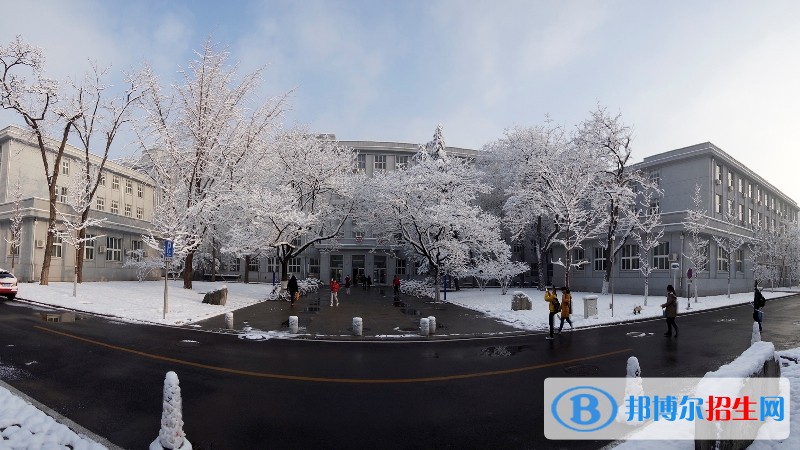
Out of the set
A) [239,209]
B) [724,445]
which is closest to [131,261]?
[239,209]

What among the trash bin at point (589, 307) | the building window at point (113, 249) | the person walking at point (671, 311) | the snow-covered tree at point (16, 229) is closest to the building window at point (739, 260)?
the trash bin at point (589, 307)

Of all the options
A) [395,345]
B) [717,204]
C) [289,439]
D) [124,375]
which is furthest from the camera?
[717,204]

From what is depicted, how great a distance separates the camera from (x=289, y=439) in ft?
19.3

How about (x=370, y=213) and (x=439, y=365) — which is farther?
(x=370, y=213)

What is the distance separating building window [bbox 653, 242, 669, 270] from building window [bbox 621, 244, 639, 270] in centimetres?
153

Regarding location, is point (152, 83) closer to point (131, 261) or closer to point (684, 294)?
point (131, 261)

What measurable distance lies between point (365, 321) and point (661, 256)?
2888 centimetres

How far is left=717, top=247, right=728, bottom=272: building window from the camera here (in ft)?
127

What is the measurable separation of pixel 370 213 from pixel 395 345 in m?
23.3

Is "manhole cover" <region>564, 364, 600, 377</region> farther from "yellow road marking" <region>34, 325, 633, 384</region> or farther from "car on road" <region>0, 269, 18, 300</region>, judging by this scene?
"car on road" <region>0, 269, 18, 300</region>

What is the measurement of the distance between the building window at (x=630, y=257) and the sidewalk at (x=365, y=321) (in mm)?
20869

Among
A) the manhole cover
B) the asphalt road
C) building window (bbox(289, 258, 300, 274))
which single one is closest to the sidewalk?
the asphalt road

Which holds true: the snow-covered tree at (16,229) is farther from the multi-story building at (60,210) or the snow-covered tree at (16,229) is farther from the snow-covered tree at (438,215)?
the snow-covered tree at (438,215)

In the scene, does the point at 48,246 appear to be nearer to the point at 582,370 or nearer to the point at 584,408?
the point at 582,370
